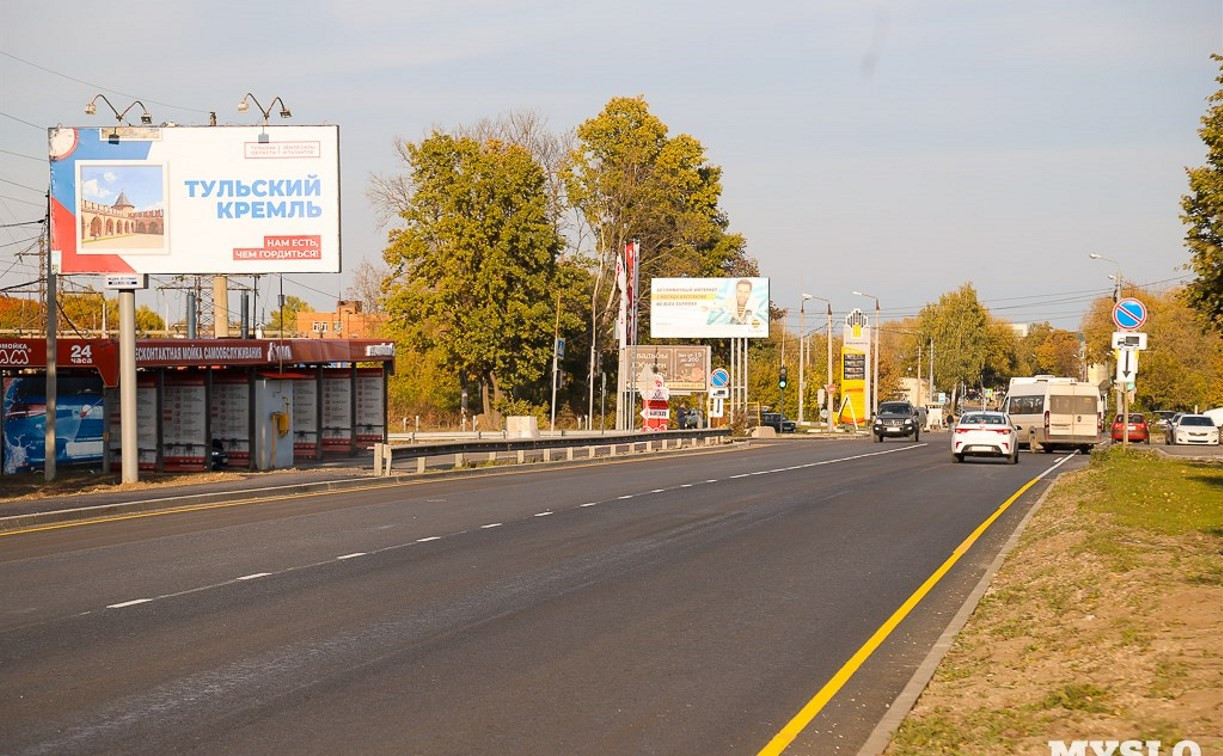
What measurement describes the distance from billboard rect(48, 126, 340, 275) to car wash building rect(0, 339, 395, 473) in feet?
9.11

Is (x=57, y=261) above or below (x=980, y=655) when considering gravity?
above

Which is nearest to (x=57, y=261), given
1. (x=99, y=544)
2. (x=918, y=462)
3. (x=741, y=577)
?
(x=99, y=544)

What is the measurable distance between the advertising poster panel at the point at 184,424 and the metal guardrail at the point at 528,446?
499 centimetres

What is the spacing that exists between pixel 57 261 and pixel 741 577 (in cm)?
2234

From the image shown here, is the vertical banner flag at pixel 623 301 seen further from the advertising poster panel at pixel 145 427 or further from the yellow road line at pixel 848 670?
the yellow road line at pixel 848 670

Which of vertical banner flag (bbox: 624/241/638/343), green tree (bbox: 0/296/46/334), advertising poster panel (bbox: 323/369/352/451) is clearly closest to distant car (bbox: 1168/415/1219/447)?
vertical banner flag (bbox: 624/241/638/343)

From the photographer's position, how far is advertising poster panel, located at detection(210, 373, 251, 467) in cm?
3534

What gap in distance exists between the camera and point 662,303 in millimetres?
80188

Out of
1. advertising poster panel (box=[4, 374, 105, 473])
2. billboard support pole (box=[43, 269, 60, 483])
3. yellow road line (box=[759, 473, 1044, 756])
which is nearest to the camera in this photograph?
yellow road line (box=[759, 473, 1044, 756])

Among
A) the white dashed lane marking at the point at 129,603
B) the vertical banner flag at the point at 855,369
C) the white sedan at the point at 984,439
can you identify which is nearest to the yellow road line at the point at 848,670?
the white dashed lane marking at the point at 129,603

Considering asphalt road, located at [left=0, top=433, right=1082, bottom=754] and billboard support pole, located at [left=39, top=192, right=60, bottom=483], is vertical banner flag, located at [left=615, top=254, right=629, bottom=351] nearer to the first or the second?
billboard support pole, located at [left=39, top=192, right=60, bottom=483]

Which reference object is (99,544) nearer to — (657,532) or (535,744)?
(657,532)

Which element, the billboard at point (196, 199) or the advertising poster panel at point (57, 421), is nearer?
the billboard at point (196, 199)

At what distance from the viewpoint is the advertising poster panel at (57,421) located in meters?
33.5
